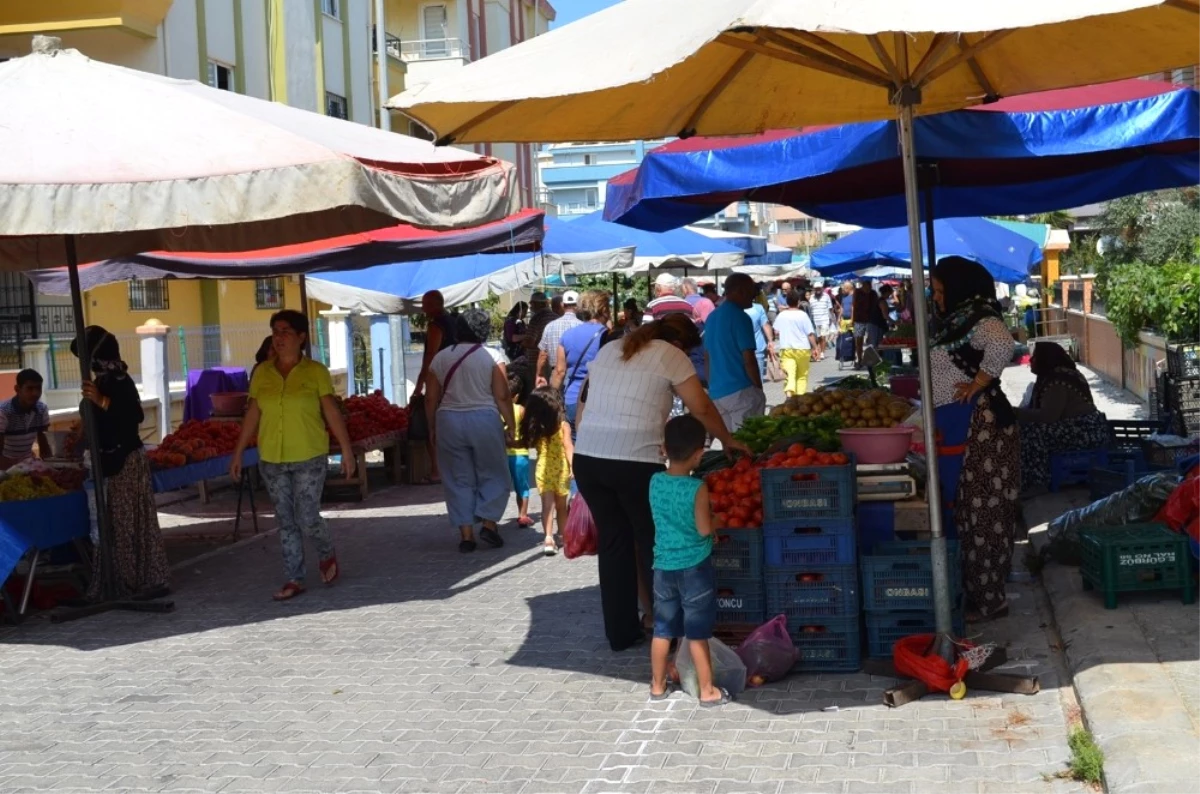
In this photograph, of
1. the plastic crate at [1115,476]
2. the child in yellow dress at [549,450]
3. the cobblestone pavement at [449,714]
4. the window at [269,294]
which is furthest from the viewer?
the window at [269,294]

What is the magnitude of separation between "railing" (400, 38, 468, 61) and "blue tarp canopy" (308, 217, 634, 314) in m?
29.1

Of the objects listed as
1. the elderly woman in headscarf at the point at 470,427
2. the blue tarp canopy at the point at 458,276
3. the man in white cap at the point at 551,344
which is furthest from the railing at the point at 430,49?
the elderly woman in headscarf at the point at 470,427

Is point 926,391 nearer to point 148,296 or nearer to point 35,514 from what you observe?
point 35,514

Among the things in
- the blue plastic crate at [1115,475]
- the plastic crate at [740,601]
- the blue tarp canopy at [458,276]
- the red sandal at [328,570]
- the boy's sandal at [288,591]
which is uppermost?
the blue tarp canopy at [458,276]

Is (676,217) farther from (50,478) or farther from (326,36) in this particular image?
(326,36)

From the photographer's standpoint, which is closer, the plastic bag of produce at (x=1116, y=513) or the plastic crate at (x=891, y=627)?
the plastic crate at (x=891, y=627)

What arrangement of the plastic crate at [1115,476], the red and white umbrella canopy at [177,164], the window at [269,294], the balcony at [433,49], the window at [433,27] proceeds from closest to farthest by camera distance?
1. the red and white umbrella canopy at [177,164]
2. the plastic crate at [1115,476]
3. the window at [269,294]
4. the balcony at [433,49]
5. the window at [433,27]

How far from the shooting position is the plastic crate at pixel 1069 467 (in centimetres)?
1085

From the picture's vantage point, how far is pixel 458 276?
16.8 meters

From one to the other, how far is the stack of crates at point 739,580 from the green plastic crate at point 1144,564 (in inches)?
75.2

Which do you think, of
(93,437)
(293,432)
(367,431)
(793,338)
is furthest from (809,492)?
(793,338)

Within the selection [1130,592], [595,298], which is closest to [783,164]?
[1130,592]

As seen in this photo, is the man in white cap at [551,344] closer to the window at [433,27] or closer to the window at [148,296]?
the window at [148,296]

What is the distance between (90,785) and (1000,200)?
326 inches
